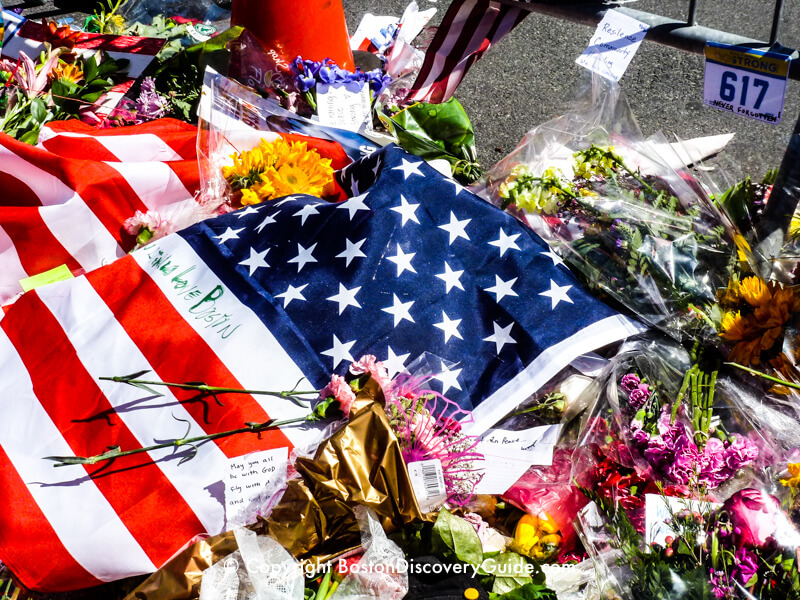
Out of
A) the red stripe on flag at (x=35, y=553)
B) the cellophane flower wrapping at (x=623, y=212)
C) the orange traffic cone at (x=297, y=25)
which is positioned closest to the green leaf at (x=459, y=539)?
the cellophane flower wrapping at (x=623, y=212)

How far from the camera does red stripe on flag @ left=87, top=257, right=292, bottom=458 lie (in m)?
1.77

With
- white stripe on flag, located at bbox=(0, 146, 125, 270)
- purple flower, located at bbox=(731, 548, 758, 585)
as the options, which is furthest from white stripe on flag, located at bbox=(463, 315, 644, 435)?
white stripe on flag, located at bbox=(0, 146, 125, 270)

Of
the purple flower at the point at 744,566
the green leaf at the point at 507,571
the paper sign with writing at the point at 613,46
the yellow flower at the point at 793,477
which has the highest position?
the paper sign with writing at the point at 613,46

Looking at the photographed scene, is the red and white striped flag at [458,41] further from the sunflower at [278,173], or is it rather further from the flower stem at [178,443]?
the flower stem at [178,443]

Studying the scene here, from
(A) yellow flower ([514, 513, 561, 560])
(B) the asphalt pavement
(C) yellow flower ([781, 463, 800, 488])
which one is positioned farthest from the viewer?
(B) the asphalt pavement

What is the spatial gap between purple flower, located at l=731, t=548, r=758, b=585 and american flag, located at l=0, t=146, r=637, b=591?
23.9 inches

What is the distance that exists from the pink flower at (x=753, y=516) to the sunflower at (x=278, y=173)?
157cm

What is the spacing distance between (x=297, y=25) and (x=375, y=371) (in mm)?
1842

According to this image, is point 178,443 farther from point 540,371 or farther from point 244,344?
point 540,371

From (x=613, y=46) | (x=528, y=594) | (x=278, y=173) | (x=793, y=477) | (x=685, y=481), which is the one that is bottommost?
(x=528, y=594)

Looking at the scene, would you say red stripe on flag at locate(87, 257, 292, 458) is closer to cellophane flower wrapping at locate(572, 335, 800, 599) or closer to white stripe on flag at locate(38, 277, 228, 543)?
white stripe on flag at locate(38, 277, 228, 543)

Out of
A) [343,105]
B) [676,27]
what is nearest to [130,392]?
[343,105]

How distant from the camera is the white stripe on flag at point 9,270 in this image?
241 cm

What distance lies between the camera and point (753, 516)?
1356 millimetres
